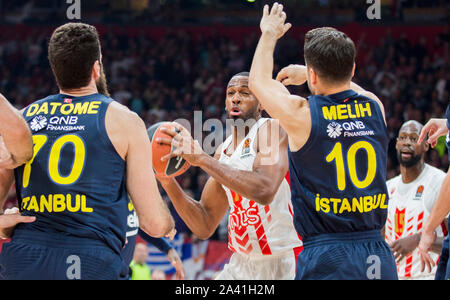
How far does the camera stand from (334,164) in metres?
3.43

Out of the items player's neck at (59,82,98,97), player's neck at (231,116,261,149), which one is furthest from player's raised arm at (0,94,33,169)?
player's neck at (231,116,261,149)

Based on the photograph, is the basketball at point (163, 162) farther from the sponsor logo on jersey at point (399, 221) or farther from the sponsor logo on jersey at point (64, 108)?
the sponsor logo on jersey at point (399, 221)

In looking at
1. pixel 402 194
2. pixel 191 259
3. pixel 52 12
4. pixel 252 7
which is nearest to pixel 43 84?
pixel 52 12

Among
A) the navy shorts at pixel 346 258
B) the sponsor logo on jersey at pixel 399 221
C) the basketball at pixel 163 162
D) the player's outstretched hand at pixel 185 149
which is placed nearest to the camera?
the navy shorts at pixel 346 258

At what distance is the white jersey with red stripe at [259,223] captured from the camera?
4.60 meters

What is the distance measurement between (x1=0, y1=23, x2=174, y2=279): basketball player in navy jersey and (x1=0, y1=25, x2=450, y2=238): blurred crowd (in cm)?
815

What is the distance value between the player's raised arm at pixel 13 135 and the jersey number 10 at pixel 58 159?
3.3 inches

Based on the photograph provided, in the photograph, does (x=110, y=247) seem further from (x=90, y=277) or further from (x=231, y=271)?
(x=231, y=271)

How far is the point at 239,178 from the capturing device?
3.97 metres

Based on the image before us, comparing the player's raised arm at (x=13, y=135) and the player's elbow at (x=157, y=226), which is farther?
the player's elbow at (x=157, y=226)

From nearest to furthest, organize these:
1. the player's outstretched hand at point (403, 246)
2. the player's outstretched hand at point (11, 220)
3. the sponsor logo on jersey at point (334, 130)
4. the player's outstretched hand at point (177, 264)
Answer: the player's outstretched hand at point (11, 220) < the sponsor logo on jersey at point (334, 130) < the player's outstretched hand at point (403, 246) < the player's outstretched hand at point (177, 264)

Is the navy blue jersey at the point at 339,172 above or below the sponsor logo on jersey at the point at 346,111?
below

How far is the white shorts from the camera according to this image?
14.9 ft

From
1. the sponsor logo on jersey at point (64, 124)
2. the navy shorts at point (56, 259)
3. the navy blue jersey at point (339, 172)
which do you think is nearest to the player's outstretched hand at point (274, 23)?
the navy blue jersey at point (339, 172)
